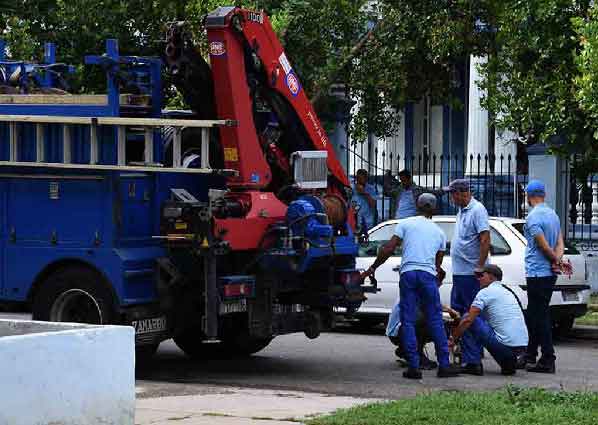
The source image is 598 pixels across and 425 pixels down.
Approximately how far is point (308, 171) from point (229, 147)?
3.13 ft

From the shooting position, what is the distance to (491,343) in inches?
519

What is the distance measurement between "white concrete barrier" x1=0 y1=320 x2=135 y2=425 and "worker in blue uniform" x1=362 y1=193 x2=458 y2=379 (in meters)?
4.89

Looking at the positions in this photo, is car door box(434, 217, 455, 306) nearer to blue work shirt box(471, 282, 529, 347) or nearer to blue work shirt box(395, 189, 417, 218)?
blue work shirt box(471, 282, 529, 347)

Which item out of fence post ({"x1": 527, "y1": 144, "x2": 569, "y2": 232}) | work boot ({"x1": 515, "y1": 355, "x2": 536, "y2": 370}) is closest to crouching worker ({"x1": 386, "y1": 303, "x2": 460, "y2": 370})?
work boot ({"x1": 515, "y1": 355, "x2": 536, "y2": 370})

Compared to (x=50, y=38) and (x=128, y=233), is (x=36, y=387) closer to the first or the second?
(x=128, y=233)

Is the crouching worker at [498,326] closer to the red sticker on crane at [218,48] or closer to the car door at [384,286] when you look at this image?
the red sticker on crane at [218,48]

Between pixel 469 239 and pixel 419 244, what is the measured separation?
91 centimetres

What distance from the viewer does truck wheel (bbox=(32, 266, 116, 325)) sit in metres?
12.5

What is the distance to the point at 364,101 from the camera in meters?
23.1

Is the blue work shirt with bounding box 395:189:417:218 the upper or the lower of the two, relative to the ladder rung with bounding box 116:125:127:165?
lower

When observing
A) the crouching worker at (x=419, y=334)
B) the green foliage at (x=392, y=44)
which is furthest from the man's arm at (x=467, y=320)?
the green foliage at (x=392, y=44)

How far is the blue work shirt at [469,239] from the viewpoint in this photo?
13.7 m

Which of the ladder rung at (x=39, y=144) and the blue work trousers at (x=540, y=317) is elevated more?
the ladder rung at (x=39, y=144)

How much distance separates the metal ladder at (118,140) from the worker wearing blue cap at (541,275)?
3.23m
